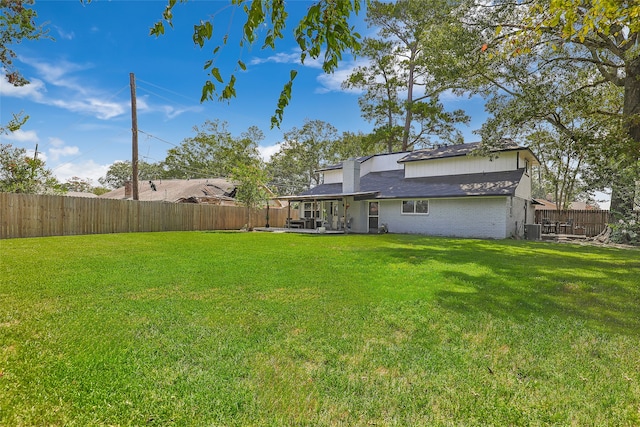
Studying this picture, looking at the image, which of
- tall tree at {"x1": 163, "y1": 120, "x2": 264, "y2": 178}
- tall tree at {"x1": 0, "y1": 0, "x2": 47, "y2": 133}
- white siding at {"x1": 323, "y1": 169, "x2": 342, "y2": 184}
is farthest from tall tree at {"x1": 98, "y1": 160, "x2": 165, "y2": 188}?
tall tree at {"x1": 0, "y1": 0, "x2": 47, "y2": 133}

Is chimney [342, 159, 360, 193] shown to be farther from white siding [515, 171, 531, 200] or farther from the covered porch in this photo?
white siding [515, 171, 531, 200]

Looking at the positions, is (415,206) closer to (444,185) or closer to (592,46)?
(444,185)

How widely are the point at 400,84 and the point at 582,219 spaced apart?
57.0 ft

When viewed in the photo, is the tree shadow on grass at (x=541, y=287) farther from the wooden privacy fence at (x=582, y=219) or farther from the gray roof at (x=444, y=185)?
the wooden privacy fence at (x=582, y=219)

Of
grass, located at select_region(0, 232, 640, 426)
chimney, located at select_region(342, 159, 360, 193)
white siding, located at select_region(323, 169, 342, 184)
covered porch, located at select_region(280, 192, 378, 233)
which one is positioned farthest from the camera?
white siding, located at select_region(323, 169, 342, 184)

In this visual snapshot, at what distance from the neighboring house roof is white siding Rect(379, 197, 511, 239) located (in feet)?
47.7

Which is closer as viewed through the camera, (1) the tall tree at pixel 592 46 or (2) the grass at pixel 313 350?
(2) the grass at pixel 313 350

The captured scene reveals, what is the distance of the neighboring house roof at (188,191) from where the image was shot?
92.4 ft

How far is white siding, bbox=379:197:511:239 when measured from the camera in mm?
16219

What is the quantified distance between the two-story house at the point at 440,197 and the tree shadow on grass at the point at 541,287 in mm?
7189

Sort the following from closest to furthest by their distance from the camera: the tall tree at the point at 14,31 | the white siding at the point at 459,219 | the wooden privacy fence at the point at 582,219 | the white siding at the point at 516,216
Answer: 1. the tall tree at the point at 14,31
2. the white siding at the point at 459,219
3. the white siding at the point at 516,216
4. the wooden privacy fence at the point at 582,219

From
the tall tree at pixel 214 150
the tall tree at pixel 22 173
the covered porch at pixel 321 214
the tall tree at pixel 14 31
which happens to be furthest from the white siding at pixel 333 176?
the tall tree at pixel 14 31

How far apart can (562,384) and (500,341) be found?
2.65 feet

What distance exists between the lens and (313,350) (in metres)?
3.14
